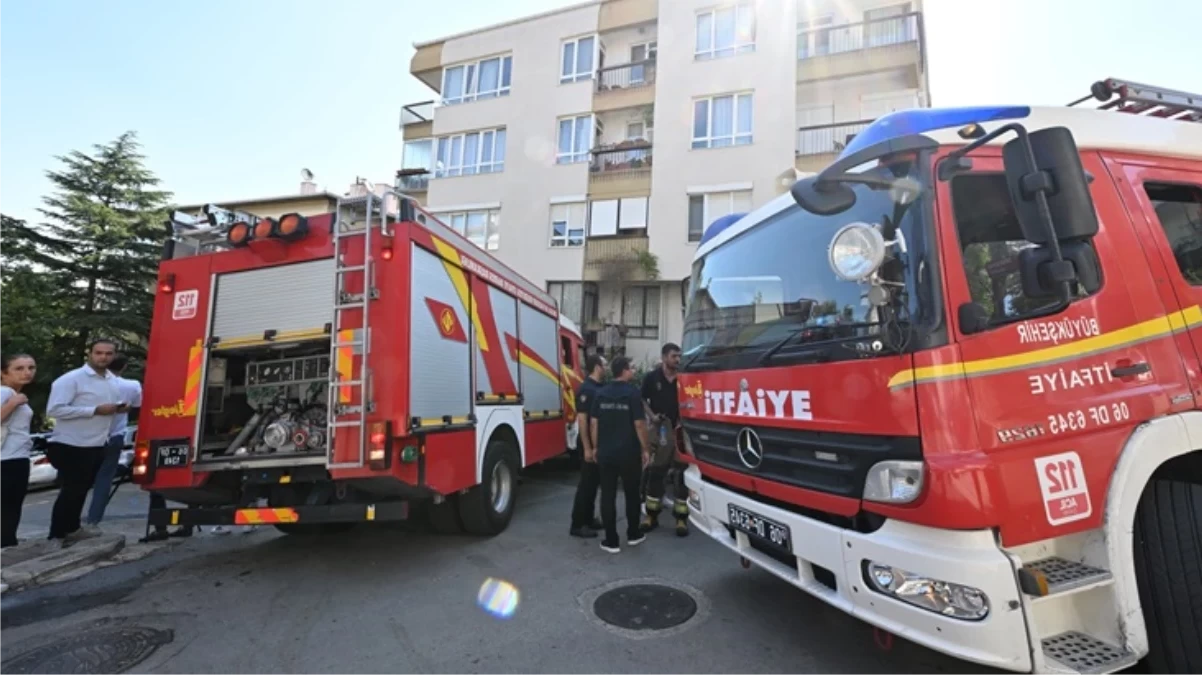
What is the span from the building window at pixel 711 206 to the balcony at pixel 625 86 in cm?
392

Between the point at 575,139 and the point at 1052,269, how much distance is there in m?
18.2

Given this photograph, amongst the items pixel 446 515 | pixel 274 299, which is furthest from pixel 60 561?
pixel 446 515

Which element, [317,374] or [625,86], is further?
[625,86]

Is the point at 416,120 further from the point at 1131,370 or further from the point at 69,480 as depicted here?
the point at 1131,370

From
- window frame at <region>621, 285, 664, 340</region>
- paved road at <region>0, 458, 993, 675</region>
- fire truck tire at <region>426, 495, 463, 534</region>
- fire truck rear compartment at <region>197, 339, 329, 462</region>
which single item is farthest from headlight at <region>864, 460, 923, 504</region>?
window frame at <region>621, 285, 664, 340</region>

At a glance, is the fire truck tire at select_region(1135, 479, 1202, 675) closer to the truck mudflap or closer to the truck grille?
the truck grille

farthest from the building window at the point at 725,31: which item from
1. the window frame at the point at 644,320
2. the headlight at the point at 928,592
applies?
the headlight at the point at 928,592

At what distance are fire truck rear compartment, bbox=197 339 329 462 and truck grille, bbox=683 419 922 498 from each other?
3214 millimetres

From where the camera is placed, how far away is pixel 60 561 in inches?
188

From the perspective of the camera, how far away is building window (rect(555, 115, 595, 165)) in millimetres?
18875

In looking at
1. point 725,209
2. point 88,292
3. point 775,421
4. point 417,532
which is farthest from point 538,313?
point 88,292

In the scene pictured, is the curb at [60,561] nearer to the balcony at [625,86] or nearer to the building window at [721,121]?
the building window at [721,121]

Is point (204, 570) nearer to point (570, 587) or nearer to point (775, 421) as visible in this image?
point (570, 587)

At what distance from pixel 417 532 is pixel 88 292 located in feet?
70.8
